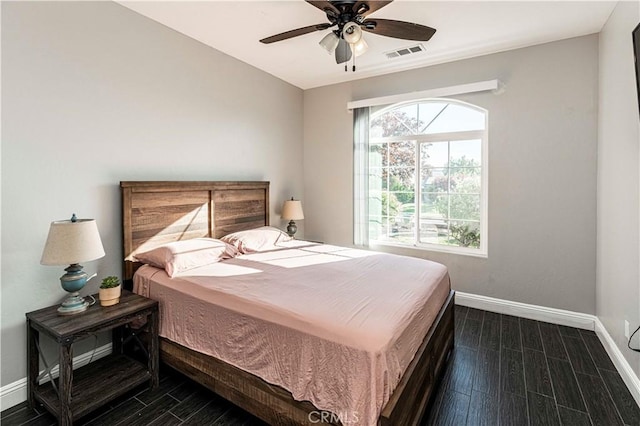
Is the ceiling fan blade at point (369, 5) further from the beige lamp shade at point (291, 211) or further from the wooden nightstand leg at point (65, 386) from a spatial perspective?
the wooden nightstand leg at point (65, 386)

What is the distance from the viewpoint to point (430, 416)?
1954mm

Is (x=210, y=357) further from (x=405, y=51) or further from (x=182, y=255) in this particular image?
(x=405, y=51)

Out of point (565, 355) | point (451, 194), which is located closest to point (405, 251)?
point (451, 194)

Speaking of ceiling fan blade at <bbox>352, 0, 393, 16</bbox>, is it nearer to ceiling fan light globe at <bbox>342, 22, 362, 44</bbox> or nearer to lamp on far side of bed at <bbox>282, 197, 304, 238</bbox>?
ceiling fan light globe at <bbox>342, 22, 362, 44</bbox>

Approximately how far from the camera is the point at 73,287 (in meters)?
2.05

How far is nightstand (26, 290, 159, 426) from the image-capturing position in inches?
70.0

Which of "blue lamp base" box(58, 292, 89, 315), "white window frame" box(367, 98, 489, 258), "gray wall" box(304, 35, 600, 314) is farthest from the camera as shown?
"white window frame" box(367, 98, 489, 258)

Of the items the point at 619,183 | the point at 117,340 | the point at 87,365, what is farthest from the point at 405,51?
the point at 87,365

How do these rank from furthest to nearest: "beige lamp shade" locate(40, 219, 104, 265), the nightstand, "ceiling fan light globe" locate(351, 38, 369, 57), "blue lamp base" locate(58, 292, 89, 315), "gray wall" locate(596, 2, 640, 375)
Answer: "ceiling fan light globe" locate(351, 38, 369, 57) → "gray wall" locate(596, 2, 640, 375) → "blue lamp base" locate(58, 292, 89, 315) → "beige lamp shade" locate(40, 219, 104, 265) → the nightstand

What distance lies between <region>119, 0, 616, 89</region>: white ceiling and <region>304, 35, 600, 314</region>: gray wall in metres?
0.22

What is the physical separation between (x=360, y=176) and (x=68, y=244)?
10.8ft

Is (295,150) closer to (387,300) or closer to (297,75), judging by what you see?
(297,75)

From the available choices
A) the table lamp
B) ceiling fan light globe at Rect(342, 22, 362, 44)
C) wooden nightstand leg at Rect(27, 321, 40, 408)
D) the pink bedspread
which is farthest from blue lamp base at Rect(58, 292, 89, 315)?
ceiling fan light globe at Rect(342, 22, 362, 44)

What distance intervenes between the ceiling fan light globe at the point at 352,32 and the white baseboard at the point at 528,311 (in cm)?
302
